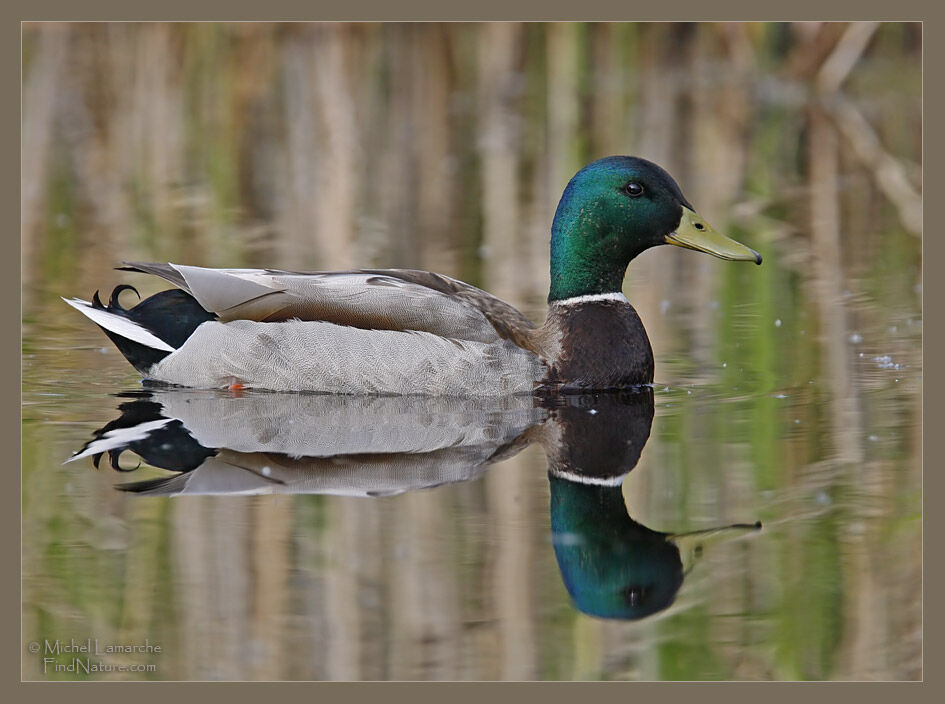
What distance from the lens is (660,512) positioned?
6.27 meters

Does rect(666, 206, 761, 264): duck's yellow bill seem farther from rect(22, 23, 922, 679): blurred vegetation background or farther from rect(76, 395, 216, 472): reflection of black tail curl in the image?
rect(76, 395, 216, 472): reflection of black tail curl

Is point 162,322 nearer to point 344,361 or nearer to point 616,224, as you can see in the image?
point 344,361

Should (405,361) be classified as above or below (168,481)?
above

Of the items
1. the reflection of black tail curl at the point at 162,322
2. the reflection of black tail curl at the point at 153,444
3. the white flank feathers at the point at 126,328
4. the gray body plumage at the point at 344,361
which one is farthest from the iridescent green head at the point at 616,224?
the reflection of black tail curl at the point at 153,444

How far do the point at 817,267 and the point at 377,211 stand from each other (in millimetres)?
4098

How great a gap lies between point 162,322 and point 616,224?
108 inches

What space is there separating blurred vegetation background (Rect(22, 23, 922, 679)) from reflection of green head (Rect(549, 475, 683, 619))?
10 cm

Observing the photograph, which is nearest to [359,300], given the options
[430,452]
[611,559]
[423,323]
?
[423,323]

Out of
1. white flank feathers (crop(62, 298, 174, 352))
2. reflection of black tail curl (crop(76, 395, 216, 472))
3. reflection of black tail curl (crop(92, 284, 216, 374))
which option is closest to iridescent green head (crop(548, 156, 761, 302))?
reflection of black tail curl (crop(92, 284, 216, 374))

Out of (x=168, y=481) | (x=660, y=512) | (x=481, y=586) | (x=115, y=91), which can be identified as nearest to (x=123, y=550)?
(x=168, y=481)

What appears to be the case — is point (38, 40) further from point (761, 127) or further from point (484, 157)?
point (761, 127)

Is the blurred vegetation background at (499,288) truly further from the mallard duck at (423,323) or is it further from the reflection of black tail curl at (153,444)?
the mallard duck at (423,323)

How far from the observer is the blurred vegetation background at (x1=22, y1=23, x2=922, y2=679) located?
534 centimetres

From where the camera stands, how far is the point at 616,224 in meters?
8.49
